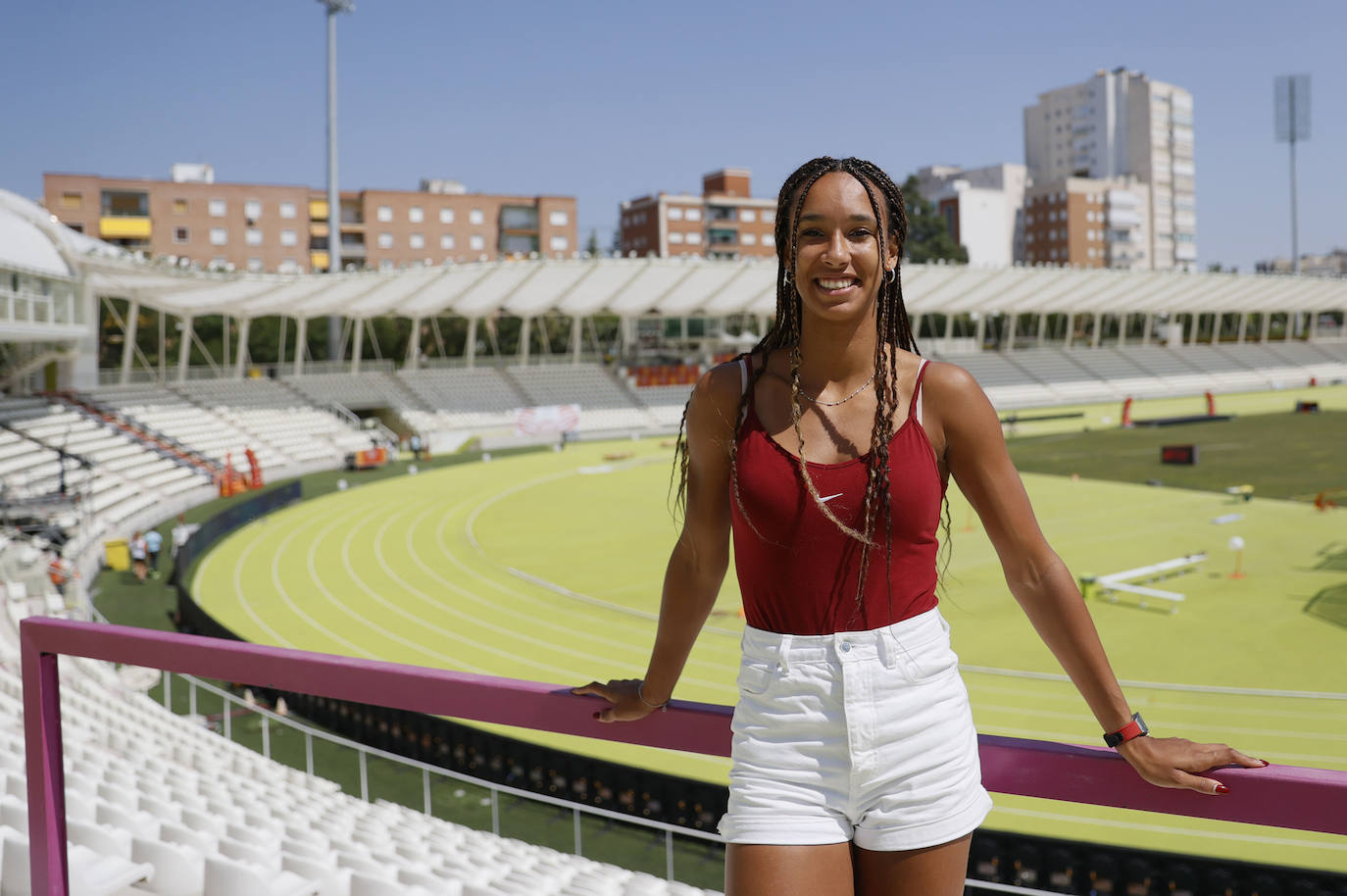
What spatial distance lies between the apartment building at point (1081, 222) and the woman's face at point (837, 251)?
12767 centimetres

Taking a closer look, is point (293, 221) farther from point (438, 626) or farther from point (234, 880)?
point (234, 880)

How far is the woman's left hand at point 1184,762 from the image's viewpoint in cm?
191

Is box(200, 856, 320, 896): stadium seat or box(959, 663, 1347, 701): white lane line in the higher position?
box(200, 856, 320, 896): stadium seat

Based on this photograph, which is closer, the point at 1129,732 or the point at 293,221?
the point at 1129,732

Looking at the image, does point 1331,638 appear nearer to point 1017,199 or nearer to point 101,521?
point 101,521

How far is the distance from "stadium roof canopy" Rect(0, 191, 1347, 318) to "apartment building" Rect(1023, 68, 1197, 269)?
57345 mm

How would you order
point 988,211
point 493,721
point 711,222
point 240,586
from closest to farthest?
1. point 493,721
2. point 240,586
3. point 711,222
4. point 988,211

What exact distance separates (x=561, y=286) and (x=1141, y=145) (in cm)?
10773

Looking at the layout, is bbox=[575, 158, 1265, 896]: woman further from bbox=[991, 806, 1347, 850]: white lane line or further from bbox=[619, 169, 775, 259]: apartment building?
bbox=[619, 169, 775, 259]: apartment building

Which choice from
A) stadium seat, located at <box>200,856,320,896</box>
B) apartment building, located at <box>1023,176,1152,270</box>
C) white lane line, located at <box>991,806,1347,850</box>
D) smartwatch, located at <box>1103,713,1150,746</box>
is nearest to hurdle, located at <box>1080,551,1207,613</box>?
white lane line, located at <box>991,806,1347,850</box>

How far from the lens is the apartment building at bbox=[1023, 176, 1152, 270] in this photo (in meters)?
123

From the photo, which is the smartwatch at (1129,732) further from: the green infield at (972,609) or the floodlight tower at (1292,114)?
the floodlight tower at (1292,114)

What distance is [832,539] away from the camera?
217cm

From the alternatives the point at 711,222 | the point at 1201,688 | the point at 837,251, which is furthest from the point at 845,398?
the point at 711,222
